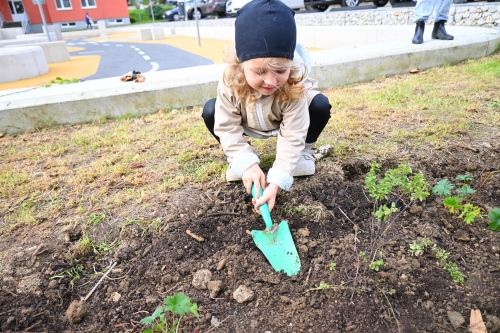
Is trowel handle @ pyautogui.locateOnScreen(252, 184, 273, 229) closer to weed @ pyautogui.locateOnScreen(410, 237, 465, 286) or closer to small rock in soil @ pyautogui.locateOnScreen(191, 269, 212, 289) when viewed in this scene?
small rock in soil @ pyautogui.locateOnScreen(191, 269, 212, 289)

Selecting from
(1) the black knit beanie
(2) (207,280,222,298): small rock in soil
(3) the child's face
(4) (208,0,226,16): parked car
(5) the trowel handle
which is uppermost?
(4) (208,0,226,16): parked car

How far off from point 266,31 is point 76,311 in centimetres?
130

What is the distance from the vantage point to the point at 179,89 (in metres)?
3.27

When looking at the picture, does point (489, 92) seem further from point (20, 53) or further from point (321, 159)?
point (20, 53)

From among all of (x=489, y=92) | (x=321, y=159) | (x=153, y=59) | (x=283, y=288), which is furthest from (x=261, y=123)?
(x=153, y=59)

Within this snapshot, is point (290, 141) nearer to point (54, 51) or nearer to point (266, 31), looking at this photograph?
point (266, 31)

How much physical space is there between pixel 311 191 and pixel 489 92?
2423 mm

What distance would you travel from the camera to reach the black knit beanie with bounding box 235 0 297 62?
1262mm

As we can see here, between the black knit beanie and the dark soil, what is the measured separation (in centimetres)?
80

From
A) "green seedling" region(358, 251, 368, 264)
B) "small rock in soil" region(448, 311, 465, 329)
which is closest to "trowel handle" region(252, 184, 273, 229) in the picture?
"green seedling" region(358, 251, 368, 264)

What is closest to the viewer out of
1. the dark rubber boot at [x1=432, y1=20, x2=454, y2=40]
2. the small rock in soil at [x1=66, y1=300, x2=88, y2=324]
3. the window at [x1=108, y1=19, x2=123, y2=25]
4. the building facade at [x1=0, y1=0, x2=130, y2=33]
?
the small rock in soil at [x1=66, y1=300, x2=88, y2=324]

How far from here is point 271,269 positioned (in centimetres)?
141

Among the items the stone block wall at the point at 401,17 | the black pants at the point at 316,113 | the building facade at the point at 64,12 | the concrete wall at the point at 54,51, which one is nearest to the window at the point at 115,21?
the building facade at the point at 64,12

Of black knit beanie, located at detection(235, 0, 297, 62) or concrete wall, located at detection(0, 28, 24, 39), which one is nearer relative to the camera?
black knit beanie, located at detection(235, 0, 297, 62)
